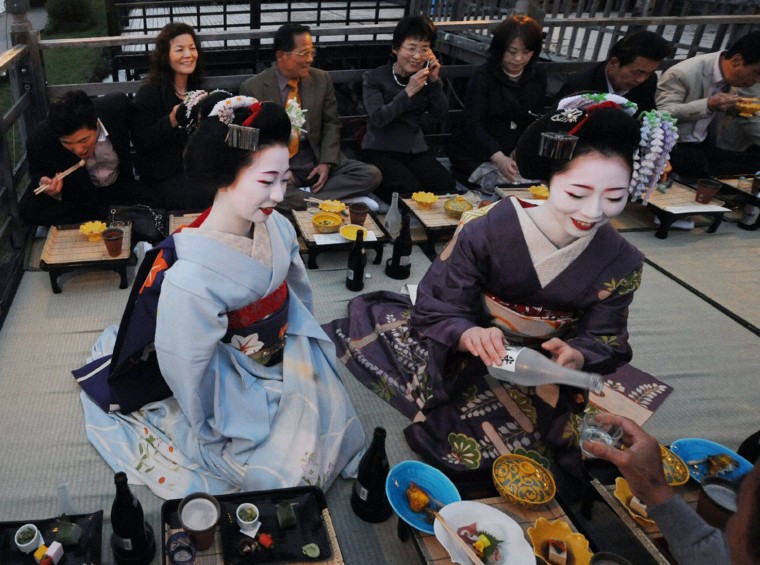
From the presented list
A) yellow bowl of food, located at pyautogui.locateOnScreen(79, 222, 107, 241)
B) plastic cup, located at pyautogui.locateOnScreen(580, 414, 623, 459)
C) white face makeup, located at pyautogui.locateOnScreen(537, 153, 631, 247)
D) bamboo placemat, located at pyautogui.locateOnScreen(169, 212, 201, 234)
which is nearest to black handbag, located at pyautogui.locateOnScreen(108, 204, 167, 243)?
bamboo placemat, located at pyautogui.locateOnScreen(169, 212, 201, 234)

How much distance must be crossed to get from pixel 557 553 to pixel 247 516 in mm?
1113

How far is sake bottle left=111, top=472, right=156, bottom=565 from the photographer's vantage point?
2139mm

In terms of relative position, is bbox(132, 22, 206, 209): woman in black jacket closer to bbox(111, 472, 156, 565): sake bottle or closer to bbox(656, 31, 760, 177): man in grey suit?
bbox(111, 472, 156, 565): sake bottle

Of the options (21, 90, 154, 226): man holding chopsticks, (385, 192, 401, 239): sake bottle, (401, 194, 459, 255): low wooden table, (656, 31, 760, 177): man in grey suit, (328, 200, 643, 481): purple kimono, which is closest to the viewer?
(328, 200, 643, 481): purple kimono

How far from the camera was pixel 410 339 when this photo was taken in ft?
11.6

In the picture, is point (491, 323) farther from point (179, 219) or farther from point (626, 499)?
point (179, 219)

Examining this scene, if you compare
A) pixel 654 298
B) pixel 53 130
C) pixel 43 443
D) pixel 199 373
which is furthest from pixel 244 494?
pixel 654 298

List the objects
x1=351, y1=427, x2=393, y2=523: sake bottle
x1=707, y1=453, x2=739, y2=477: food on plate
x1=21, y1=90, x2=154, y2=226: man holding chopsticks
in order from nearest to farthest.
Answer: x1=351, y1=427, x2=393, y2=523: sake bottle < x1=707, y1=453, x2=739, y2=477: food on plate < x1=21, y1=90, x2=154, y2=226: man holding chopsticks

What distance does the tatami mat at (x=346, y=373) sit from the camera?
261 centimetres

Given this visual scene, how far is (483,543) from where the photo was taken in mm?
2105

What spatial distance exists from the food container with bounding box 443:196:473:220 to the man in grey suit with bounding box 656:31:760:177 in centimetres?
258

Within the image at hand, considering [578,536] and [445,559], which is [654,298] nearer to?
[578,536]

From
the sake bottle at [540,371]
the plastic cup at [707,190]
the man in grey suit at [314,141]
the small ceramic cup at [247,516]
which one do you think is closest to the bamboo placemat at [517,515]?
the sake bottle at [540,371]

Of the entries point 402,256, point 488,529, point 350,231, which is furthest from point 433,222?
point 488,529
